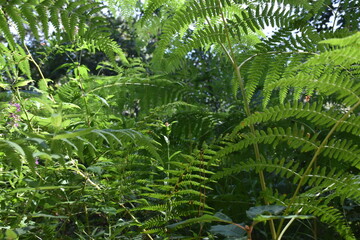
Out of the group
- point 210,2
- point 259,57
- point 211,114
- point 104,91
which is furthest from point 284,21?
point 104,91

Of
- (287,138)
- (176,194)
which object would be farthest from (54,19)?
(287,138)

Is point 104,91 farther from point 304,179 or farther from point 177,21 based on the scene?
point 304,179

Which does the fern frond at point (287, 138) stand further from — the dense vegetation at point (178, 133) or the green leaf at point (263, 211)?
the green leaf at point (263, 211)

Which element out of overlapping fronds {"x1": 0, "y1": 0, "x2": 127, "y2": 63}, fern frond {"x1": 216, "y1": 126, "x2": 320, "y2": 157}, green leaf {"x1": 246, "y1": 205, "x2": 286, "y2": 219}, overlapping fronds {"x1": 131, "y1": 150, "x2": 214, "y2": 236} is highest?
overlapping fronds {"x1": 0, "y1": 0, "x2": 127, "y2": 63}

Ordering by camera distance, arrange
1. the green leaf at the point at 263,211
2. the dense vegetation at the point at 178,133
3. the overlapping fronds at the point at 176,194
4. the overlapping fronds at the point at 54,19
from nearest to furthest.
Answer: the green leaf at the point at 263,211 → the dense vegetation at the point at 178,133 → the overlapping fronds at the point at 176,194 → the overlapping fronds at the point at 54,19

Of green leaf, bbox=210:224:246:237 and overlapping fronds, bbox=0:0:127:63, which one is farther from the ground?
overlapping fronds, bbox=0:0:127:63

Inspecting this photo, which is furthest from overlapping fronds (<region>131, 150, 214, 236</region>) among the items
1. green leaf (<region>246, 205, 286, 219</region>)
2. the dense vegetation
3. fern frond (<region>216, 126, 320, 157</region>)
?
green leaf (<region>246, 205, 286, 219</region>)

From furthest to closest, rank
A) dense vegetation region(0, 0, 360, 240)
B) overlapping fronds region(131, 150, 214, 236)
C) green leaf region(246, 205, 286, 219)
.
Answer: overlapping fronds region(131, 150, 214, 236), dense vegetation region(0, 0, 360, 240), green leaf region(246, 205, 286, 219)

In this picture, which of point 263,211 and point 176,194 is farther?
point 176,194

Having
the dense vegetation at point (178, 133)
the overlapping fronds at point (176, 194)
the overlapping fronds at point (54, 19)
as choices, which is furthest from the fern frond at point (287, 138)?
the overlapping fronds at point (54, 19)

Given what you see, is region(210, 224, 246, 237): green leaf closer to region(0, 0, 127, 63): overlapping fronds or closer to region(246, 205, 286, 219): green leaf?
region(246, 205, 286, 219): green leaf

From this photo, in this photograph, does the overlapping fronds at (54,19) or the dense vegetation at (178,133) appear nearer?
the dense vegetation at (178,133)

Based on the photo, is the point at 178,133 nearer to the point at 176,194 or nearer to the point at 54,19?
the point at 176,194

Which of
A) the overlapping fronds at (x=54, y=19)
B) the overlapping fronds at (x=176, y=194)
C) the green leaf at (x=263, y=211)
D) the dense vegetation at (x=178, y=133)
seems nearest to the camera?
the green leaf at (x=263, y=211)
